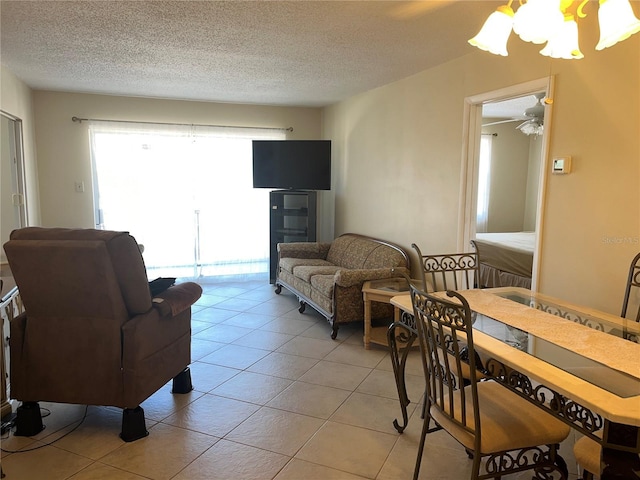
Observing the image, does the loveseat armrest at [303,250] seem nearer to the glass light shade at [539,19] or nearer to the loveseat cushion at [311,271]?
the loveseat cushion at [311,271]

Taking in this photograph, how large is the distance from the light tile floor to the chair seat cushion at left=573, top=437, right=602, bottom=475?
0.60m

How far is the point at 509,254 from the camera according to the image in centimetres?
439

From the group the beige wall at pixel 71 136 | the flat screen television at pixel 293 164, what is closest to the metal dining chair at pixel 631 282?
the flat screen television at pixel 293 164

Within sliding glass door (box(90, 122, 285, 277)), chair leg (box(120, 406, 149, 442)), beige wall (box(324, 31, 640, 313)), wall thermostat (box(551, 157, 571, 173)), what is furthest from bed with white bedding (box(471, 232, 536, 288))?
chair leg (box(120, 406, 149, 442))

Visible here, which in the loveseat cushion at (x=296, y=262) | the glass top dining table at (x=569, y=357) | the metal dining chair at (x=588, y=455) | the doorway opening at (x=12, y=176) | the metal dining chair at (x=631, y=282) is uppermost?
the doorway opening at (x=12, y=176)

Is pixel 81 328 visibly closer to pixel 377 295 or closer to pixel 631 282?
pixel 377 295

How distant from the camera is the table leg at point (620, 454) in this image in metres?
1.21

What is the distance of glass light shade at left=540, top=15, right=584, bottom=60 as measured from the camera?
1.59 m

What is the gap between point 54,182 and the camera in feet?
16.3

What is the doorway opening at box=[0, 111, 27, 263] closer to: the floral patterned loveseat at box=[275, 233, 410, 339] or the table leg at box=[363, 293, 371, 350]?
the floral patterned loveseat at box=[275, 233, 410, 339]

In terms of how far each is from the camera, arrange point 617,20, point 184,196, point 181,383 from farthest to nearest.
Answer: point 184,196, point 181,383, point 617,20

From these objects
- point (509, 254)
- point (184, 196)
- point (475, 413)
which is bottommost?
point (475, 413)

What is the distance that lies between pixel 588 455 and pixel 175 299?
2.06 meters

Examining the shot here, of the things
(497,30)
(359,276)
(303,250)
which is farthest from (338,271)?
(497,30)
